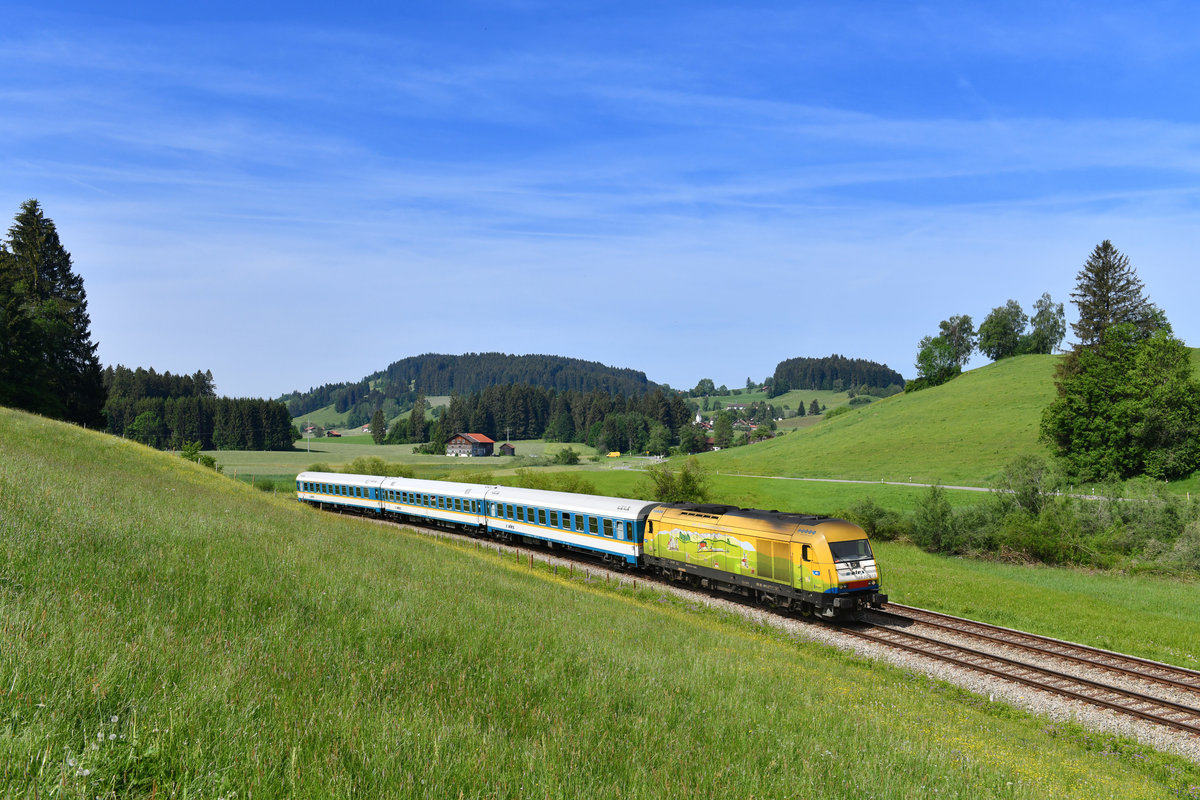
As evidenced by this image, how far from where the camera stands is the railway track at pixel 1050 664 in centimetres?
1503

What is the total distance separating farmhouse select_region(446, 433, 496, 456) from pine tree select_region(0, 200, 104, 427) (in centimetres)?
9745

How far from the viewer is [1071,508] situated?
122 feet

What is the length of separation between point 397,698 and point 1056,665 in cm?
1795

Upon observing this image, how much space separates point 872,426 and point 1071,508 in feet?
217

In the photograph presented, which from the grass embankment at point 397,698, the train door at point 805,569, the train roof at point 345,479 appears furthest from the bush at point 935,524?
the train roof at point 345,479

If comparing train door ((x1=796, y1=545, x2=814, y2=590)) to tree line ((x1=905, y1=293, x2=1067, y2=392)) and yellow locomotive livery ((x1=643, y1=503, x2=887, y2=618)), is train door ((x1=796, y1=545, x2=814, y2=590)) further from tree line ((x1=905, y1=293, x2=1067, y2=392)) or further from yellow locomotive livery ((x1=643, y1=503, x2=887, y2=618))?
tree line ((x1=905, y1=293, x2=1067, y2=392))

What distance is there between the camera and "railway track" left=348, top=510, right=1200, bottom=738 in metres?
15.0

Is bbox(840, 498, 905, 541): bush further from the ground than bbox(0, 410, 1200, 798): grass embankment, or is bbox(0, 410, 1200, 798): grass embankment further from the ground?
bbox(0, 410, 1200, 798): grass embankment

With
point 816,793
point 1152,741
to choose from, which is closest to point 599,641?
point 816,793

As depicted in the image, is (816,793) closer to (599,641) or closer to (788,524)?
(599,641)

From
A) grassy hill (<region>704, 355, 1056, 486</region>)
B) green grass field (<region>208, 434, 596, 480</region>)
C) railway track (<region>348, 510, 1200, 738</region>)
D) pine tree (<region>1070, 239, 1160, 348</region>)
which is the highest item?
pine tree (<region>1070, 239, 1160, 348</region>)

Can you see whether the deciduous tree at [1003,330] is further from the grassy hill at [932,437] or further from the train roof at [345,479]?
the train roof at [345,479]

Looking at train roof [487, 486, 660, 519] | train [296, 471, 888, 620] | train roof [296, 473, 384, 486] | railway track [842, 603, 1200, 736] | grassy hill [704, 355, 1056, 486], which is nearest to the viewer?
railway track [842, 603, 1200, 736]

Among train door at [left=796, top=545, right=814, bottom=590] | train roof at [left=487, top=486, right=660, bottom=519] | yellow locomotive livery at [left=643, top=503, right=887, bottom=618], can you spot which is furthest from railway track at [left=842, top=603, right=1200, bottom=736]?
train roof at [left=487, top=486, right=660, bottom=519]
